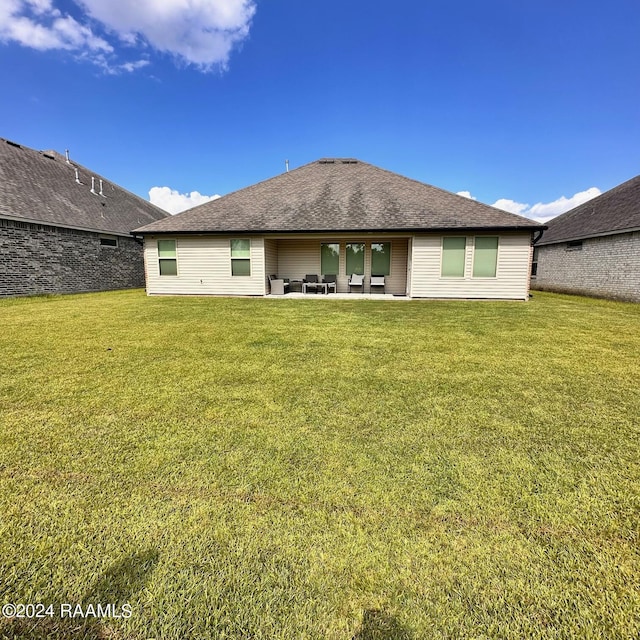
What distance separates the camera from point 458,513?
1.89 meters

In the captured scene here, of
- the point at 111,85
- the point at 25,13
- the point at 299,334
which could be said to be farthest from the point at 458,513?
the point at 111,85

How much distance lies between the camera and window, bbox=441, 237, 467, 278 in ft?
39.6

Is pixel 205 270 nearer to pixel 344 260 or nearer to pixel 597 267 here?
pixel 344 260

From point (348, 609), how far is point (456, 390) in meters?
2.81

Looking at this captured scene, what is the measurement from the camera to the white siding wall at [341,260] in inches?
558

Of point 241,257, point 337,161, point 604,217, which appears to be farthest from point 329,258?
point 604,217

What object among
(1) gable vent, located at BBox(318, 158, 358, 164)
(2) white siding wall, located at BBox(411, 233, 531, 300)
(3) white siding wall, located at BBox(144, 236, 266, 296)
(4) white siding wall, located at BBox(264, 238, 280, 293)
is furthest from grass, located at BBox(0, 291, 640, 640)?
(1) gable vent, located at BBox(318, 158, 358, 164)

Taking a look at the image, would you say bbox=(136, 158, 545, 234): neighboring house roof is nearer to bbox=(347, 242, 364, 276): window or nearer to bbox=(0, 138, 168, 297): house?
bbox=(347, 242, 364, 276): window

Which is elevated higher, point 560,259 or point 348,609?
point 560,259

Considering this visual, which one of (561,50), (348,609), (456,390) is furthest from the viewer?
(561,50)

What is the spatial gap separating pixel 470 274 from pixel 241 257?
907 centimetres

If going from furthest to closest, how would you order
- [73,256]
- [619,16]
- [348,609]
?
[73,256] → [619,16] → [348,609]

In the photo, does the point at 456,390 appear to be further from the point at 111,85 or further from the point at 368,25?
the point at 111,85

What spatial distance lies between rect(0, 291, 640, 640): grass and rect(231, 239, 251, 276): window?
29.8 feet
